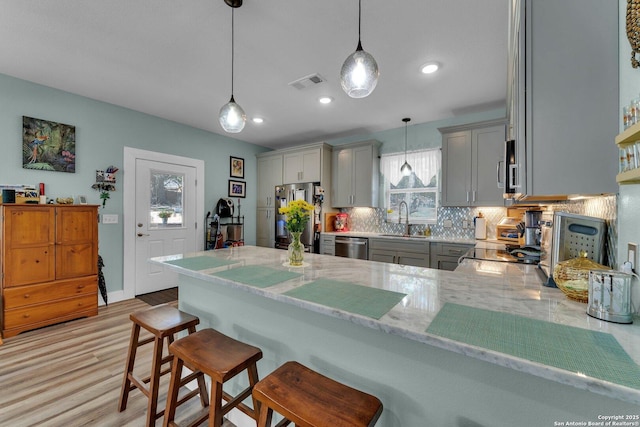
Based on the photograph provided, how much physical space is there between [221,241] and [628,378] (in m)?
4.72

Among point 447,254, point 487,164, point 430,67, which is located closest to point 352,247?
point 447,254

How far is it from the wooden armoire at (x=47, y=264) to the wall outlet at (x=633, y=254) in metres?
4.39

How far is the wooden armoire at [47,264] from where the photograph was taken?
104 inches

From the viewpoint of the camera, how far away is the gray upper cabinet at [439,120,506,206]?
3451 millimetres

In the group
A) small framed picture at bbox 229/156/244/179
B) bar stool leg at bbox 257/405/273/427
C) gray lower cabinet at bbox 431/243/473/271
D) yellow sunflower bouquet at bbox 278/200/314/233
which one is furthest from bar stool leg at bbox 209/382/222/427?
small framed picture at bbox 229/156/244/179

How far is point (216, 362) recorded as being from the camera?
1195mm

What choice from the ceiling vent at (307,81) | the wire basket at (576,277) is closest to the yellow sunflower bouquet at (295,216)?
the wire basket at (576,277)

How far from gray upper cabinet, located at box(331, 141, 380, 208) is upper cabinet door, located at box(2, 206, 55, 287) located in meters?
3.75

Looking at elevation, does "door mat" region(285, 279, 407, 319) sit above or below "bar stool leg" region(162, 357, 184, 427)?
above

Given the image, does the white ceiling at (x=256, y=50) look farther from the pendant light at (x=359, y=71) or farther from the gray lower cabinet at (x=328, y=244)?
the gray lower cabinet at (x=328, y=244)

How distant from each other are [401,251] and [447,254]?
0.60m

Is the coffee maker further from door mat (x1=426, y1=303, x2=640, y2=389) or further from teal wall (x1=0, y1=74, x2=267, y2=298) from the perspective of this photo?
teal wall (x1=0, y1=74, x2=267, y2=298)

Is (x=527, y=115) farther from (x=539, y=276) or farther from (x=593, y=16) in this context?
(x=539, y=276)

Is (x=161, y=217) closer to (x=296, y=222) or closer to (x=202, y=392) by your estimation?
(x=202, y=392)
